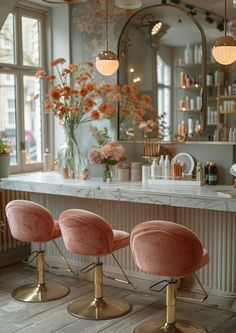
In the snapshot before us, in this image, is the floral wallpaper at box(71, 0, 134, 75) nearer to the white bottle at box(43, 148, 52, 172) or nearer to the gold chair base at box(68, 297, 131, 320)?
the white bottle at box(43, 148, 52, 172)

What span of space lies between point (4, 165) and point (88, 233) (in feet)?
5.45

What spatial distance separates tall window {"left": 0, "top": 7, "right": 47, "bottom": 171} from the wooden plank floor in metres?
1.53

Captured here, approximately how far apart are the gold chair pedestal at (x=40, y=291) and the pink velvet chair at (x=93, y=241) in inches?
12.7

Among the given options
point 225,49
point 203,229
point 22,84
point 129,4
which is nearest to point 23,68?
point 22,84

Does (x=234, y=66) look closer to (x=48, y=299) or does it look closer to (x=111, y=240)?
(x=111, y=240)

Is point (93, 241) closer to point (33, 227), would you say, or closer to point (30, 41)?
point (33, 227)

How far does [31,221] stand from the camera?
387 centimetres

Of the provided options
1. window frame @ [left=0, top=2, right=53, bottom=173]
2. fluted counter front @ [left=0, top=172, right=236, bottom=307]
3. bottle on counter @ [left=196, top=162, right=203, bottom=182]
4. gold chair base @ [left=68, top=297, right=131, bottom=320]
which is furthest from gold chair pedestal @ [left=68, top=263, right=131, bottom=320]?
window frame @ [left=0, top=2, right=53, bottom=173]

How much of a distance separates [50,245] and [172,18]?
2430 millimetres

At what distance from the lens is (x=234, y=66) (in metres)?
4.07

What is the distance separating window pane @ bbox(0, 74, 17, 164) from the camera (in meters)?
5.06

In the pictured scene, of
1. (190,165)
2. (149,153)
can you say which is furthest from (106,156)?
(190,165)

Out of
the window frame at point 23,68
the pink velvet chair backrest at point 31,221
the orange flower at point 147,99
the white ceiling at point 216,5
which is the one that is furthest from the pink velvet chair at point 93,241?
the white ceiling at point 216,5

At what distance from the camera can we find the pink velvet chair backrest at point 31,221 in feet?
12.6
